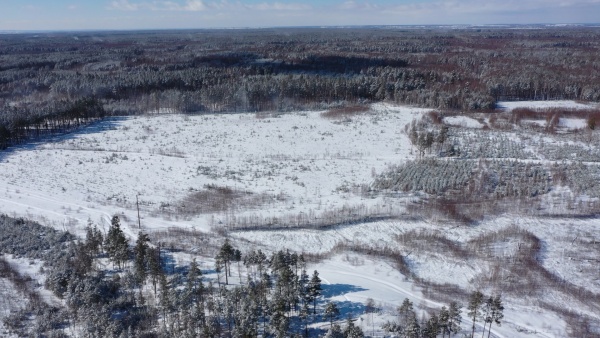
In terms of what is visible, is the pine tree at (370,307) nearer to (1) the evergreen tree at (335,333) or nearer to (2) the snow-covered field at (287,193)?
(2) the snow-covered field at (287,193)

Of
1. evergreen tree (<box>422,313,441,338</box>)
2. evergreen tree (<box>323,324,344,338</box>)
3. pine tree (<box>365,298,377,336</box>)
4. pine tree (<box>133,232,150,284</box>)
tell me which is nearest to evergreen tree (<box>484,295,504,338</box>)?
evergreen tree (<box>422,313,441,338</box>)

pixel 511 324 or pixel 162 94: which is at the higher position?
pixel 162 94

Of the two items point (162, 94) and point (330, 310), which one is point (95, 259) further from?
point (162, 94)

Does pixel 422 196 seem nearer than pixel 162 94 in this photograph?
Yes

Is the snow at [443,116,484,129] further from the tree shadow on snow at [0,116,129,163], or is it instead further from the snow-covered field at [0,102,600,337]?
the tree shadow on snow at [0,116,129,163]

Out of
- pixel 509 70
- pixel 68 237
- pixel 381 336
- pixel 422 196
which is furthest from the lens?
pixel 509 70

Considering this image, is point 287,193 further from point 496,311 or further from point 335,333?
point 496,311

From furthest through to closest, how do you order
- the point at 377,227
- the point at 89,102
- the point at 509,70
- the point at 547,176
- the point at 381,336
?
the point at 509,70 → the point at 89,102 → the point at 547,176 → the point at 377,227 → the point at 381,336

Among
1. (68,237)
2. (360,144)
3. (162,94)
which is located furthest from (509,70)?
(68,237)
